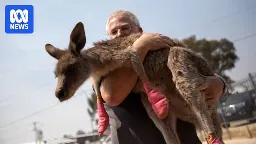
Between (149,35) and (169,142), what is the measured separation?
88 cm

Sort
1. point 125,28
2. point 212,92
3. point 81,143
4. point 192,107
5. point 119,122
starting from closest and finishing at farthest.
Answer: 1. point 192,107
2. point 212,92
3. point 119,122
4. point 125,28
5. point 81,143

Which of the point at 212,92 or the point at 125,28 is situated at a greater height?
the point at 125,28

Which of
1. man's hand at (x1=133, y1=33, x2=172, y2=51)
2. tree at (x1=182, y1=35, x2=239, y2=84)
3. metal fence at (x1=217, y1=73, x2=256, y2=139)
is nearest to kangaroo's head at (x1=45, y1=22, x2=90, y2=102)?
man's hand at (x1=133, y1=33, x2=172, y2=51)

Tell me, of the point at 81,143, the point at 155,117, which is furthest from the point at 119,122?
the point at 81,143

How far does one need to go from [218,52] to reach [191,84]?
20.6 m

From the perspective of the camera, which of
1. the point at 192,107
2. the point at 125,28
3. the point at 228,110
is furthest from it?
the point at 228,110

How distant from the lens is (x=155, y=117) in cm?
245

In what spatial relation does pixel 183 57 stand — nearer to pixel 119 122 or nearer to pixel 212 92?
pixel 212 92

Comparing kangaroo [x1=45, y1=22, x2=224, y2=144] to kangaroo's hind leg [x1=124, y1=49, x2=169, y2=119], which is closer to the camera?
kangaroo's hind leg [x1=124, y1=49, x2=169, y2=119]

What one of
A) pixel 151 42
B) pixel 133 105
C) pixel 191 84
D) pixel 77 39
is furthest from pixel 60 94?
pixel 191 84

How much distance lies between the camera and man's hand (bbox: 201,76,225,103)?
97.5 inches

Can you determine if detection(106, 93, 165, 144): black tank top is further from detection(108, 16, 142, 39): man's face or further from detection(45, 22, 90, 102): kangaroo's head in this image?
detection(108, 16, 142, 39): man's face

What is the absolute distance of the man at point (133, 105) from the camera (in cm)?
251

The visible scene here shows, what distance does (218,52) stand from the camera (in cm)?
2200
